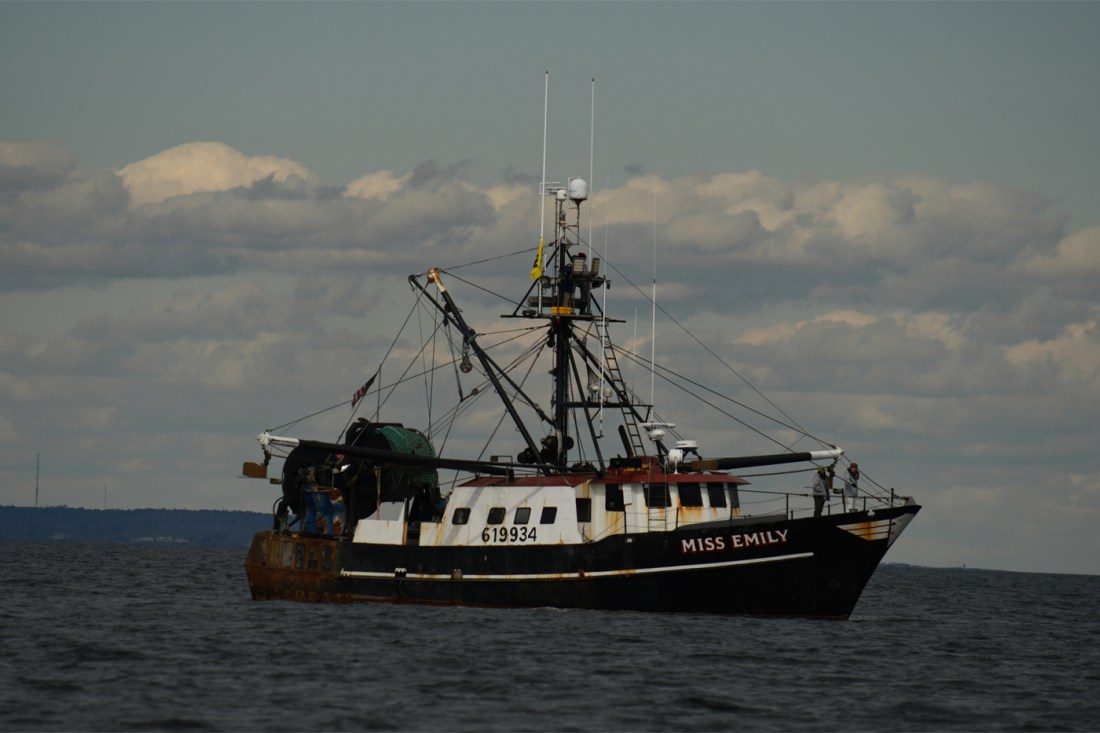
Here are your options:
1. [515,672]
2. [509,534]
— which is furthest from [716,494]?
[515,672]

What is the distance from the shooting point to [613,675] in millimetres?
35438

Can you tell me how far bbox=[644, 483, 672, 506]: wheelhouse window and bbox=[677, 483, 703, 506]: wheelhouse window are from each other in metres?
0.42

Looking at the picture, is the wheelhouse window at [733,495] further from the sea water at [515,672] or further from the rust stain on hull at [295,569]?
the rust stain on hull at [295,569]

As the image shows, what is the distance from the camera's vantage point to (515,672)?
3562 centimetres

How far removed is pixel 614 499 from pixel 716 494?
133 inches

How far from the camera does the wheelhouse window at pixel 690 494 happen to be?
47844 millimetres

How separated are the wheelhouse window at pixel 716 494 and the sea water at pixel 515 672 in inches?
151

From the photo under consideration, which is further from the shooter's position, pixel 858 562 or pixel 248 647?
pixel 858 562

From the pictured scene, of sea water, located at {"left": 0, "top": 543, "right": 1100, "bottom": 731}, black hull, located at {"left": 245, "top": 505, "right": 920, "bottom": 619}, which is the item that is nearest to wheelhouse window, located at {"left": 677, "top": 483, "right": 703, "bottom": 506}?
black hull, located at {"left": 245, "top": 505, "right": 920, "bottom": 619}

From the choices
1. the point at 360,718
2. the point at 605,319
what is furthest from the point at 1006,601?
the point at 360,718

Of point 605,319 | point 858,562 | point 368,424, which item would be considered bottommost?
point 858,562

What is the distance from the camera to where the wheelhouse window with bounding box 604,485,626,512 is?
156ft

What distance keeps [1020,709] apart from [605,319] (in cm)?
2267

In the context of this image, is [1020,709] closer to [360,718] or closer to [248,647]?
[360,718]
